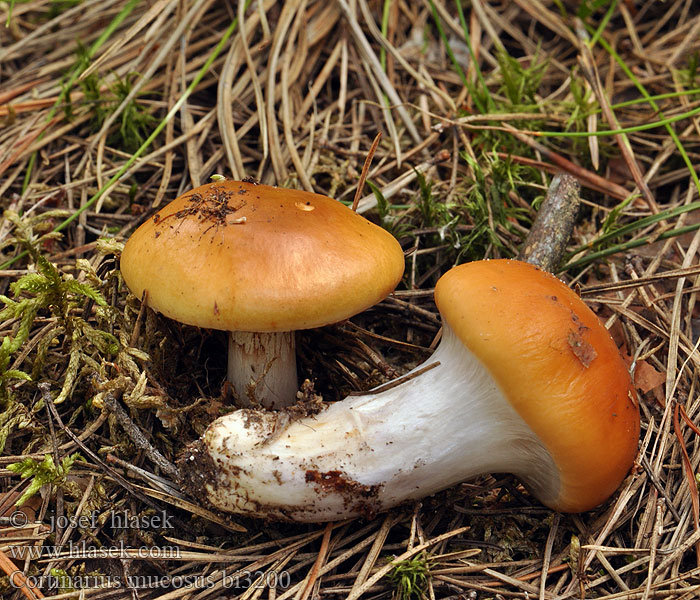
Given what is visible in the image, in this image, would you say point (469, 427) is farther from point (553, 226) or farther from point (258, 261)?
point (553, 226)

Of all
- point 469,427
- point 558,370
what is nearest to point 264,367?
point 469,427

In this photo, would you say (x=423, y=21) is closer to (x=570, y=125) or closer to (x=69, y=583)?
(x=570, y=125)

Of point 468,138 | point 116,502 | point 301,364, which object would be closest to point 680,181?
point 468,138

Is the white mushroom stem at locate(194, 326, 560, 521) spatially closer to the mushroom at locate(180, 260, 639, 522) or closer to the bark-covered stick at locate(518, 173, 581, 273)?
the mushroom at locate(180, 260, 639, 522)

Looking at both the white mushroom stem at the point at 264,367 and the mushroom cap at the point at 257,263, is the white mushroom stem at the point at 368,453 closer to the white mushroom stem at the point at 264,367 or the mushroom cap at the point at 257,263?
the white mushroom stem at the point at 264,367

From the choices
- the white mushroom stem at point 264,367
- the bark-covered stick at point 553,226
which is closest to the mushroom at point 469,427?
the white mushroom stem at point 264,367

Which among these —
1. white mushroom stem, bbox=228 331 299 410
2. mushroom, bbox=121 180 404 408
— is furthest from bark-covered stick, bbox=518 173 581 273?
white mushroom stem, bbox=228 331 299 410
